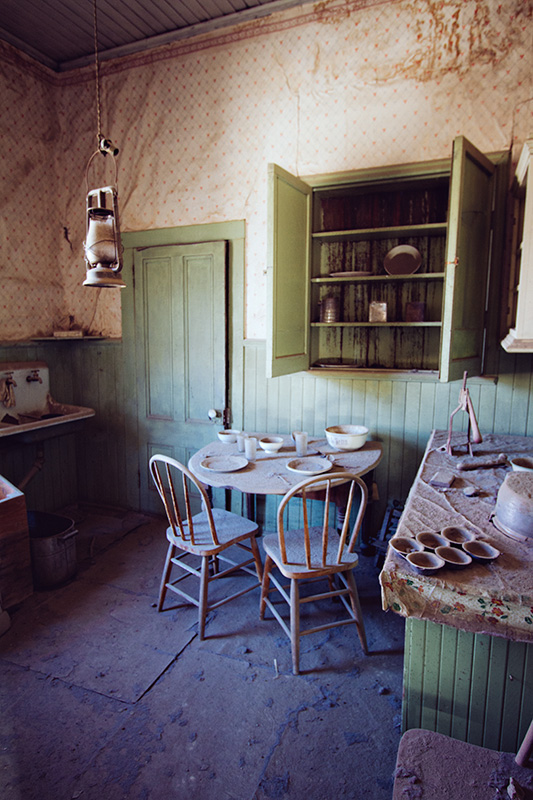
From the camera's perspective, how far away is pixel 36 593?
2760 mm

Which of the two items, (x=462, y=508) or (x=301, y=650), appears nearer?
(x=462, y=508)

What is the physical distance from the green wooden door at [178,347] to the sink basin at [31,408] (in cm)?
53

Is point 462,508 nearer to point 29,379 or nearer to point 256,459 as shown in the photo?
point 256,459

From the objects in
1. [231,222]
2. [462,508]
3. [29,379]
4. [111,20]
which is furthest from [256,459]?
[111,20]

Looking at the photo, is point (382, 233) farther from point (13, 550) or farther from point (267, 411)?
point (13, 550)

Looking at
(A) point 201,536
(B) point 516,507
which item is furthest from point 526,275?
(A) point 201,536

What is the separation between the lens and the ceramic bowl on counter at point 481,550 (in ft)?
4.58

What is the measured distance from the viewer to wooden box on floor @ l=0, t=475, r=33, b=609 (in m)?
2.49

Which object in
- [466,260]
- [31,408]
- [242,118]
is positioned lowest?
[31,408]

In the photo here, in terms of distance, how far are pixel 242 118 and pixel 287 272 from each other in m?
1.30

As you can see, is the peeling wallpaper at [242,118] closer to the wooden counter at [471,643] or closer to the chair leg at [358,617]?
the chair leg at [358,617]

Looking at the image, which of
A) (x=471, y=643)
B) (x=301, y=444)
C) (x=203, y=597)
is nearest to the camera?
(x=471, y=643)

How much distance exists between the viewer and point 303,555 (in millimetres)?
2223

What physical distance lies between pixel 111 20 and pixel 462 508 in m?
3.82
